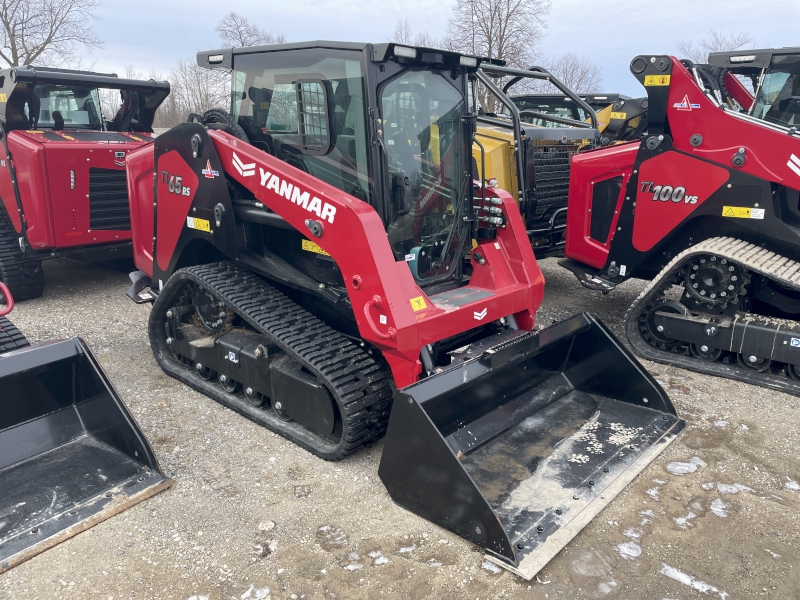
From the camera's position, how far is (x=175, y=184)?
4539 mm

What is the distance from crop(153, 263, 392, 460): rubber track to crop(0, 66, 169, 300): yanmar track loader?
328cm

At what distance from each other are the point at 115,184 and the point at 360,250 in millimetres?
4708

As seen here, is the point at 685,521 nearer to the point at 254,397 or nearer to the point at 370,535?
the point at 370,535

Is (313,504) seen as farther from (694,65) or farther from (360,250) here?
A: (694,65)

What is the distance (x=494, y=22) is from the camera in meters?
18.5

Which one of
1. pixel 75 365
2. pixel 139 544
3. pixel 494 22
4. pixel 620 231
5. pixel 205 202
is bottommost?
pixel 139 544

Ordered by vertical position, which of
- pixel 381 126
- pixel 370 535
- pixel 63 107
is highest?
pixel 63 107

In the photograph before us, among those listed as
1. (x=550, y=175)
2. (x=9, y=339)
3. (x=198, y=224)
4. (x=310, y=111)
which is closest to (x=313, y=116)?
(x=310, y=111)

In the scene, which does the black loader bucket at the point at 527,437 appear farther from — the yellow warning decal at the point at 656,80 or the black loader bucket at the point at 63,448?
the yellow warning decal at the point at 656,80

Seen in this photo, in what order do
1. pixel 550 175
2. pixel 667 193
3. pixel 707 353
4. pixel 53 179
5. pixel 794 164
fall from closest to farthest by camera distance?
pixel 794 164 < pixel 707 353 < pixel 667 193 < pixel 53 179 < pixel 550 175

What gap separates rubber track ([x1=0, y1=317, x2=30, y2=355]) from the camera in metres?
3.61

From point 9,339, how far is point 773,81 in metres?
5.68

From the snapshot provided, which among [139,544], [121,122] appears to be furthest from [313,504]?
[121,122]

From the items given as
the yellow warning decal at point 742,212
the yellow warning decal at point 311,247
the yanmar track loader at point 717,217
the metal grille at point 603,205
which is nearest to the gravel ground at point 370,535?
the yanmar track loader at point 717,217
